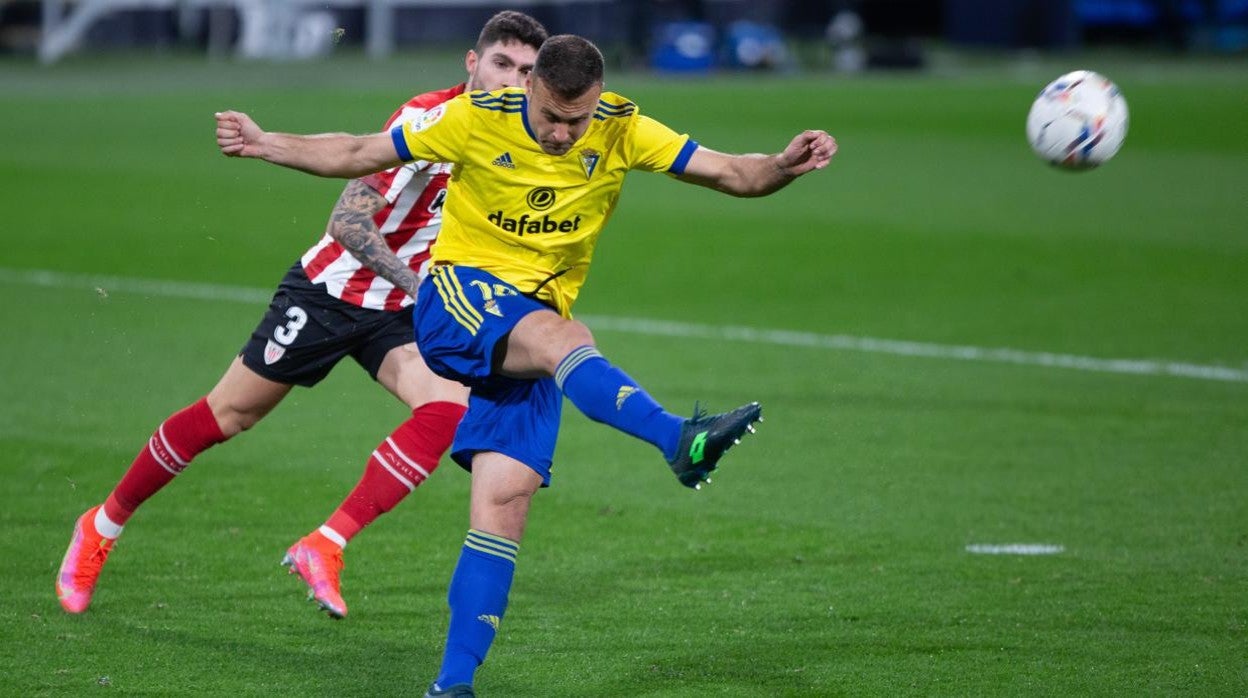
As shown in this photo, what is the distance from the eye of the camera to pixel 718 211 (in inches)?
824

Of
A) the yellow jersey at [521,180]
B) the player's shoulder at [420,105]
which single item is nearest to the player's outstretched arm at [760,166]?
the yellow jersey at [521,180]

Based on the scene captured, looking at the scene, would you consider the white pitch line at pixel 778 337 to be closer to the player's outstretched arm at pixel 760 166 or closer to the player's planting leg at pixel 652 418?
the player's outstretched arm at pixel 760 166

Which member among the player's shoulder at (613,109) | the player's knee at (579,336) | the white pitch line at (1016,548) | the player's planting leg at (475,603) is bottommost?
the white pitch line at (1016,548)

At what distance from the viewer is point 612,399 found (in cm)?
483

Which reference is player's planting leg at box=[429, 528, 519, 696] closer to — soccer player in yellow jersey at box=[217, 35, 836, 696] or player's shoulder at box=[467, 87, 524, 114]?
soccer player in yellow jersey at box=[217, 35, 836, 696]

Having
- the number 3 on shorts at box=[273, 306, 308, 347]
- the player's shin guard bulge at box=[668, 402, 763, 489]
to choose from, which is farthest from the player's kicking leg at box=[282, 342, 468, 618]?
the player's shin guard bulge at box=[668, 402, 763, 489]

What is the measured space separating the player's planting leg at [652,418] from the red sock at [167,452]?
2.17 meters

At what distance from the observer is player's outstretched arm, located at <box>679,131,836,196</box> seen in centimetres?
538

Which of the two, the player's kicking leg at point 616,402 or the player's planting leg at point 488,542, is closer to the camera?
the player's kicking leg at point 616,402

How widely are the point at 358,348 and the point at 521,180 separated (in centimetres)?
→ 173

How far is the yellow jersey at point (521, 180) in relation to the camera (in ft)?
17.3

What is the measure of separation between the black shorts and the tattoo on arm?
A: 28 centimetres

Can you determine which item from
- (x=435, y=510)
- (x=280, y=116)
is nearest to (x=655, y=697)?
(x=435, y=510)

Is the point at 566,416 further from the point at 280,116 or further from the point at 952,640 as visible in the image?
the point at 280,116
